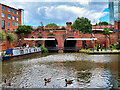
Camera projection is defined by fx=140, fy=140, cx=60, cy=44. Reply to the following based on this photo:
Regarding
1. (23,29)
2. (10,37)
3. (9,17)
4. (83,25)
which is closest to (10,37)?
(10,37)

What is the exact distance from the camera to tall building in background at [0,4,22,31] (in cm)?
4916

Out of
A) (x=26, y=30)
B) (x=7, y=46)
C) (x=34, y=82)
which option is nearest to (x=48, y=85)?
(x=34, y=82)

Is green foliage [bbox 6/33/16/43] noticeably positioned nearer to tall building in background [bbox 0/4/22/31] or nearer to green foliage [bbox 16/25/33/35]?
green foliage [bbox 16/25/33/35]

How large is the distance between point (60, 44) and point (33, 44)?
8.90m

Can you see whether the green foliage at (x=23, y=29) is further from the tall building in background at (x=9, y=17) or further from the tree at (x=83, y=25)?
the tree at (x=83, y=25)

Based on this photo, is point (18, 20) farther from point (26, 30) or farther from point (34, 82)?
point (34, 82)

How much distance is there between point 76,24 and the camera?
64.6 metres

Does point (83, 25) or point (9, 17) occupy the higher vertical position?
point (9, 17)

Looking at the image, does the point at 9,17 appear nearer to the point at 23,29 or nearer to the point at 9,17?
the point at 9,17

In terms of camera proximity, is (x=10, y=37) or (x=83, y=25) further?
(x=83, y=25)

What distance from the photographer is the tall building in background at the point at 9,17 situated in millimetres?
49156

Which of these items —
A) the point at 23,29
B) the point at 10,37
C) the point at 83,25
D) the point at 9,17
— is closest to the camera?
the point at 10,37

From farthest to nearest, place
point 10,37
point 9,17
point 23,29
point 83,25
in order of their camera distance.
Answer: point 83,25
point 9,17
point 23,29
point 10,37

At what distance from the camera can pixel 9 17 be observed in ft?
172
